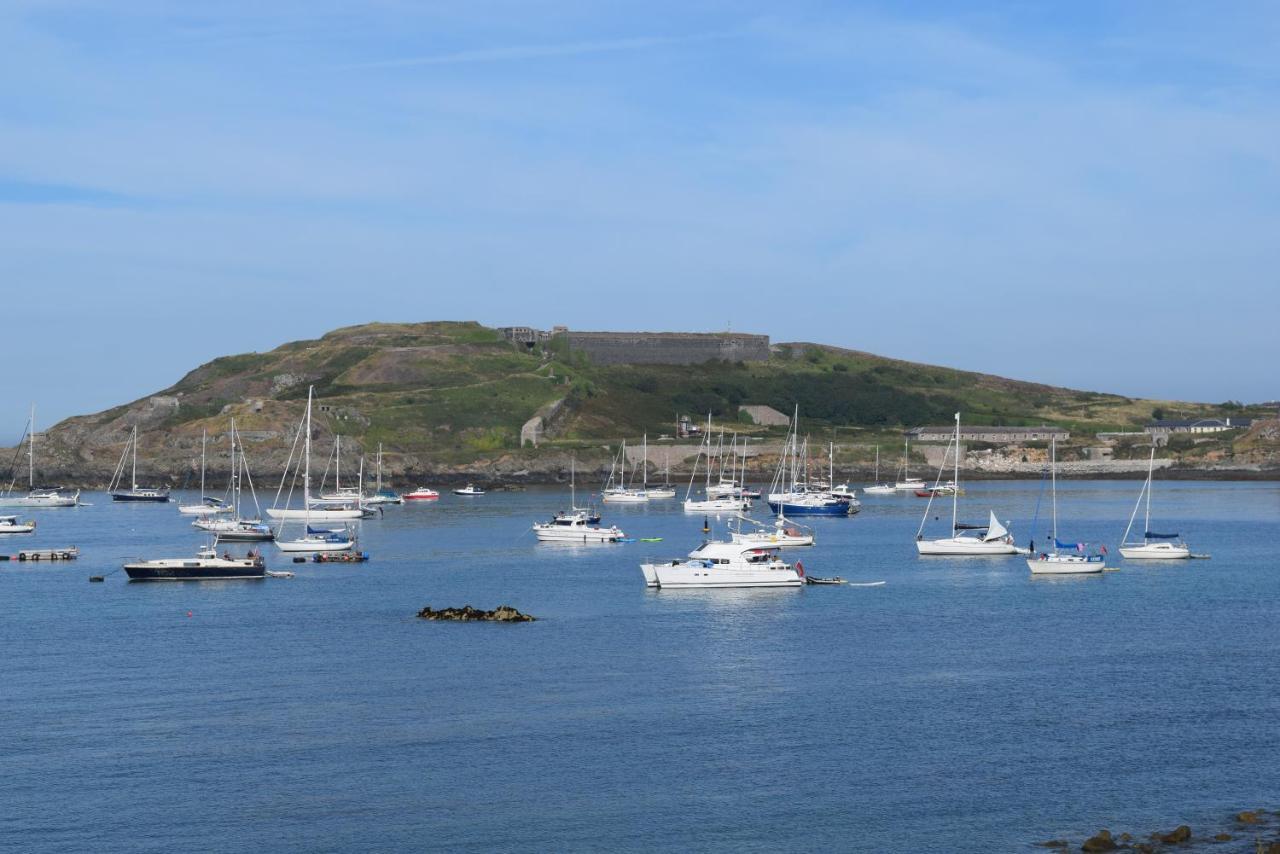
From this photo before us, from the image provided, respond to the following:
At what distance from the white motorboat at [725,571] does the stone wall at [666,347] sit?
118398mm

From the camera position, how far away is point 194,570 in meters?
53.1

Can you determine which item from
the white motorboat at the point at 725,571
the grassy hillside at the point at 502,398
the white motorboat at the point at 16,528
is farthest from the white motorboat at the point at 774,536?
the grassy hillside at the point at 502,398

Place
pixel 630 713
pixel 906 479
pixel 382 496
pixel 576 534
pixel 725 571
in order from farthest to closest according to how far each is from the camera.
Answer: pixel 906 479, pixel 382 496, pixel 576 534, pixel 725 571, pixel 630 713

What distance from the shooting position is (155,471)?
119938 millimetres

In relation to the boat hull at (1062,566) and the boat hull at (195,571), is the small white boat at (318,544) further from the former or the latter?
the boat hull at (1062,566)

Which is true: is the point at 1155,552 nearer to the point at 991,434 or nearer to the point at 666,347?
the point at 991,434

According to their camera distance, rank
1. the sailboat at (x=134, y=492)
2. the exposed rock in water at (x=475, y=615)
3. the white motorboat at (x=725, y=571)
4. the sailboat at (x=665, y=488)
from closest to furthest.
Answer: the exposed rock in water at (x=475, y=615) → the white motorboat at (x=725, y=571) → the sailboat at (x=134, y=492) → the sailboat at (x=665, y=488)

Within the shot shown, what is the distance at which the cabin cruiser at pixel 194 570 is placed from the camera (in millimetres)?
52781

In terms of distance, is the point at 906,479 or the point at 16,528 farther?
the point at 906,479

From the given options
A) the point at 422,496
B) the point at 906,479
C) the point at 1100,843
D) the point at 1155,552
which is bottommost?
the point at 1100,843

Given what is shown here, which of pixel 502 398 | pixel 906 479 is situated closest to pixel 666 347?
pixel 502 398

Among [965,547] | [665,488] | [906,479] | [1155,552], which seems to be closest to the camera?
[1155,552]

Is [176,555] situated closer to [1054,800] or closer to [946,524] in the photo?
[946,524]

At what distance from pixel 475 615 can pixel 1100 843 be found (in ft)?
79.8
